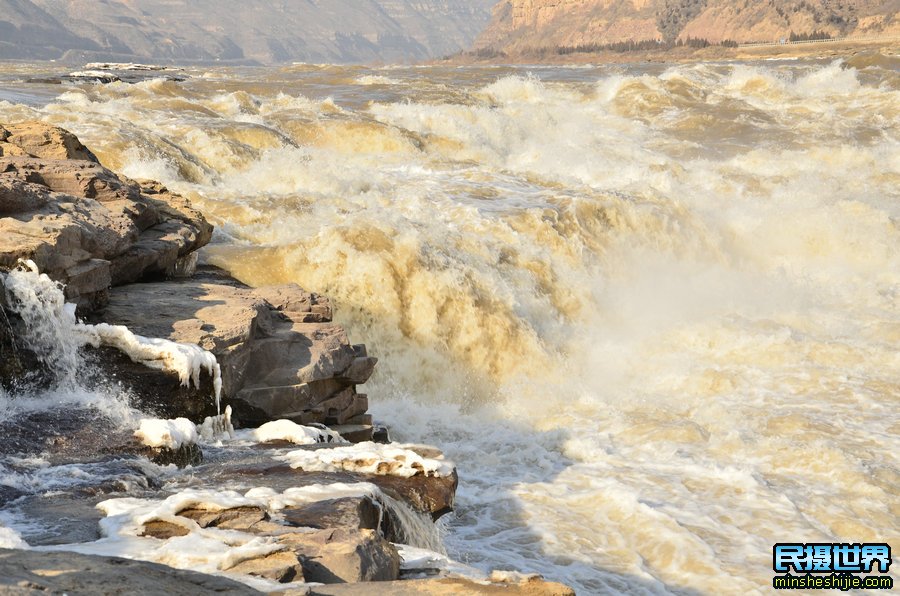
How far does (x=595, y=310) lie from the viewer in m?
11.7

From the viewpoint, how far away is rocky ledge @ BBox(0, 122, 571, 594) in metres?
3.84

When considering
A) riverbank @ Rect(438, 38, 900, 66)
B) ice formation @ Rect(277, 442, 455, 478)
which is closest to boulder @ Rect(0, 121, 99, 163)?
ice formation @ Rect(277, 442, 455, 478)

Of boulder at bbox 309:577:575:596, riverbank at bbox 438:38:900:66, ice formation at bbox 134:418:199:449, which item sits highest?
riverbank at bbox 438:38:900:66

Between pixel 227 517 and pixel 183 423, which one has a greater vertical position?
pixel 183 423

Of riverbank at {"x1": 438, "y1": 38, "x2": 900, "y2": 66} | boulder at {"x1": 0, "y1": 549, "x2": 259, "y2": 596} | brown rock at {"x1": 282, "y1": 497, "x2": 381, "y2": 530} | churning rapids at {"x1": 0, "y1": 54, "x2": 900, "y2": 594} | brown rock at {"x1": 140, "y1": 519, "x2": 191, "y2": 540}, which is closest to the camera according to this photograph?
boulder at {"x1": 0, "y1": 549, "x2": 259, "y2": 596}

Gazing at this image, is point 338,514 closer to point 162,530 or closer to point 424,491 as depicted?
point 162,530

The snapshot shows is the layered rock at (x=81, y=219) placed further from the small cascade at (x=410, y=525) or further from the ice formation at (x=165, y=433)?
the small cascade at (x=410, y=525)

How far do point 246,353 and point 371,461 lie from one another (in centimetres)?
163

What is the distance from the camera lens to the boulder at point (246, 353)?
6449 millimetres

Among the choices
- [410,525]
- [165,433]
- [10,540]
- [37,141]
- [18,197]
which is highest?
[37,141]

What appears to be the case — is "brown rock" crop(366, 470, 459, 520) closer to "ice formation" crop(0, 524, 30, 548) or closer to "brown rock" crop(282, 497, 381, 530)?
"brown rock" crop(282, 497, 381, 530)

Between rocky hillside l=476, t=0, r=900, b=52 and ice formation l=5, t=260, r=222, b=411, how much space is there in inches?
4205

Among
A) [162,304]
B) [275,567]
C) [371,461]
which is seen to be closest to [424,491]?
[371,461]

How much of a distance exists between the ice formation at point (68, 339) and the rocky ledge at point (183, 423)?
0.01m
